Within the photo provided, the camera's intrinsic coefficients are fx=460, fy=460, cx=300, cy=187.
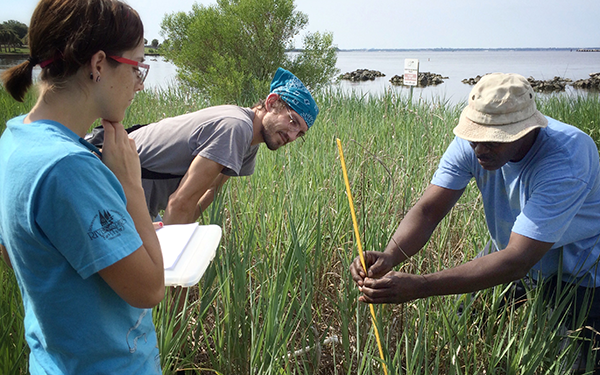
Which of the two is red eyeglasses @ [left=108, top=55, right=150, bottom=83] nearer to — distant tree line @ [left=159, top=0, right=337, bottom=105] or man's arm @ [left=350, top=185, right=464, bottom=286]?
man's arm @ [left=350, top=185, right=464, bottom=286]

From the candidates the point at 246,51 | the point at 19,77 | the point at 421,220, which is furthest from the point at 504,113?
the point at 246,51

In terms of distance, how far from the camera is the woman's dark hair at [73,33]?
0.74m

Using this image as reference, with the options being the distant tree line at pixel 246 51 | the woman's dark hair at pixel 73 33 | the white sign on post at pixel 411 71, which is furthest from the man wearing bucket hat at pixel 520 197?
the distant tree line at pixel 246 51

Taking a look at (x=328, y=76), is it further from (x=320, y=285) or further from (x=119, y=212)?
(x=119, y=212)

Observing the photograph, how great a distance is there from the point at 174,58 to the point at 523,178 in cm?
769

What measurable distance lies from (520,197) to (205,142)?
3.84 ft

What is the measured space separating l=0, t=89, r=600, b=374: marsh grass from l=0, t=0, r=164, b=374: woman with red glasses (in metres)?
0.45

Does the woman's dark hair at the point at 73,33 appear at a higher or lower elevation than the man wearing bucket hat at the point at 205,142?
higher

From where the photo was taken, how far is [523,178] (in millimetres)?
1437

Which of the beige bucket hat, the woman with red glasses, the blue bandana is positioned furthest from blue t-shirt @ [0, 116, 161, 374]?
the blue bandana

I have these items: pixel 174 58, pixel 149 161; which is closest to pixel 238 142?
pixel 149 161

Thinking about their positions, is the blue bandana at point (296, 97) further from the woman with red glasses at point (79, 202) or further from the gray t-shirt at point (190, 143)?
the woman with red glasses at point (79, 202)

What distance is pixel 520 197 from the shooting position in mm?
1465

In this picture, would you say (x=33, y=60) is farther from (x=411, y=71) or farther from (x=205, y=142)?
(x=411, y=71)
